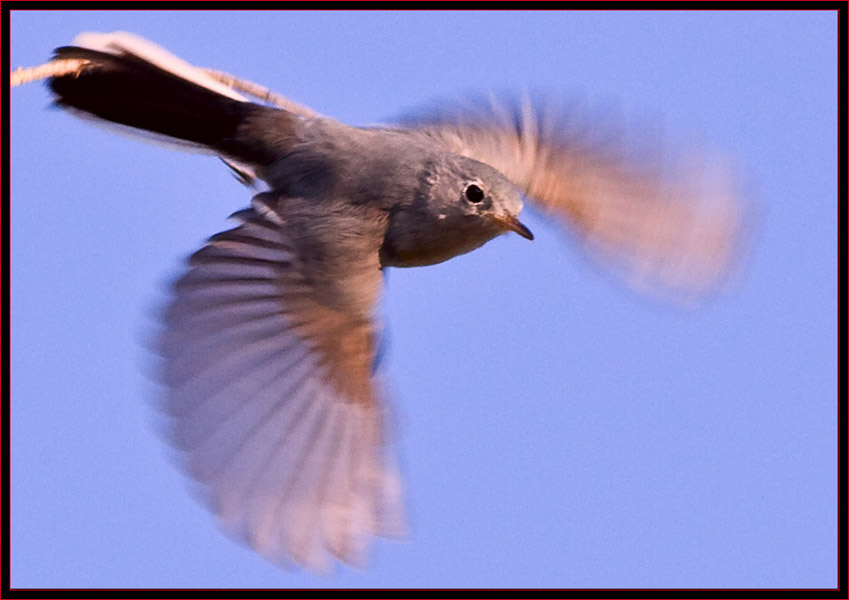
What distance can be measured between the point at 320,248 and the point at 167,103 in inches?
21.6

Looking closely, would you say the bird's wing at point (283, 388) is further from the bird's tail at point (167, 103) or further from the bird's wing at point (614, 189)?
the bird's wing at point (614, 189)

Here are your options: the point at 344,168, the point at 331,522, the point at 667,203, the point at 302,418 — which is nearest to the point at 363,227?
the point at 344,168

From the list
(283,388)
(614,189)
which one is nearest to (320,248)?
(283,388)

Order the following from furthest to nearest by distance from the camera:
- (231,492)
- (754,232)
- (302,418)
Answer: (754,232) → (302,418) → (231,492)

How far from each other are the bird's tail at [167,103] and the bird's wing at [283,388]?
0.19m

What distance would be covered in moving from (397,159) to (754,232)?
929 millimetres

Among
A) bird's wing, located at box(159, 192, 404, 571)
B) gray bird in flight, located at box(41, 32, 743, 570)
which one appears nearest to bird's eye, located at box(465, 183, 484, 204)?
gray bird in flight, located at box(41, 32, 743, 570)

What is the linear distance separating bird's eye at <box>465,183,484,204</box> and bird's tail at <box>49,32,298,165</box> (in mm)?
419

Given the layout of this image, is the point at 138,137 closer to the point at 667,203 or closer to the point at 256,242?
the point at 256,242

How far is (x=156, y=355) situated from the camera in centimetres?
270

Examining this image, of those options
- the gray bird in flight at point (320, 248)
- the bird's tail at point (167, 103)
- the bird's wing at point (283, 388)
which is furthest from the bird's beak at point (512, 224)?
the bird's tail at point (167, 103)

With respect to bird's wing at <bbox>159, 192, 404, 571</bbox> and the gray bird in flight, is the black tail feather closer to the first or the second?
the gray bird in flight

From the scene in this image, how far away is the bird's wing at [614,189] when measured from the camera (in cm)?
338

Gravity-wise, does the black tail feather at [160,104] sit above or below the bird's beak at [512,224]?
above
